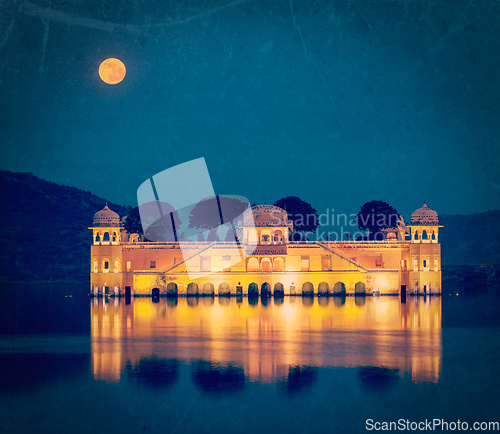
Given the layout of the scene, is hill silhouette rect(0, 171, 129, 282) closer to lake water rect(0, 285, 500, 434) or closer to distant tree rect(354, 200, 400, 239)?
distant tree rect(354, 200, 400, 239)

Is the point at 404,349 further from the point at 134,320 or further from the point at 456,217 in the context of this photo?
the point at 456,217

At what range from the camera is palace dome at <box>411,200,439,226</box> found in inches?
2219

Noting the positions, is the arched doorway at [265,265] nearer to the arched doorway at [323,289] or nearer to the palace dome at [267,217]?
the palace dome at [267,217]

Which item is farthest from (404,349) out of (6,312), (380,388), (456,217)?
(456,217)

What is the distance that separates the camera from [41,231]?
3511 inches

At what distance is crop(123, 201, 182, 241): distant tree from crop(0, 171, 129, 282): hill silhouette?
665 inches

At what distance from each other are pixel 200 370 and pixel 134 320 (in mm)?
15812

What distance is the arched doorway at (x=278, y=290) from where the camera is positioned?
57700 mm

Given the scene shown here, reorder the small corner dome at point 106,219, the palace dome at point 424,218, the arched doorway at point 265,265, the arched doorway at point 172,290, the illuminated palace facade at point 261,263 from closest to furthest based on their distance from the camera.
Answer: the illuminated palace facade at point 261,263 → the arched doorway at point 172,290 → the small corner dome at point 106,219 → the palace dome at point 424,218 → the arched doorway at point 265,265

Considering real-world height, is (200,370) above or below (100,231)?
below

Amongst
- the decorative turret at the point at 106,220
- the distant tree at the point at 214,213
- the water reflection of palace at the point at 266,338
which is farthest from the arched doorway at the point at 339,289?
the decorative turret at the point at 106,220

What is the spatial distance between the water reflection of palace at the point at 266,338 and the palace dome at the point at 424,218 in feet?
30.7

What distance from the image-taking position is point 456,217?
11462 centimetres

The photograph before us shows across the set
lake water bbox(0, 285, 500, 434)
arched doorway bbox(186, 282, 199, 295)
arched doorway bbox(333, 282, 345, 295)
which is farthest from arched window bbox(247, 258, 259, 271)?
lake water bbox(0, 285, 500, 434)
